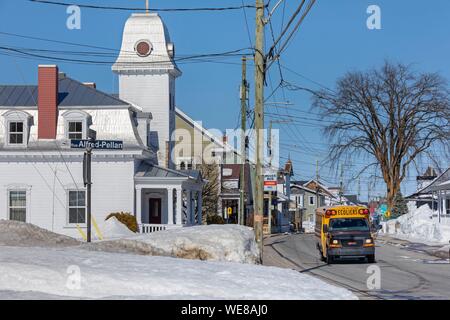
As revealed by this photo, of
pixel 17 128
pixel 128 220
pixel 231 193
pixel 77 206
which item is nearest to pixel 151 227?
pixel 128 220

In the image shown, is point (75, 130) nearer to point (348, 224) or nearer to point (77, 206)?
point (77, 206)

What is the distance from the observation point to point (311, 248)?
155 ft

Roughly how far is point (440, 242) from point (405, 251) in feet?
21.6

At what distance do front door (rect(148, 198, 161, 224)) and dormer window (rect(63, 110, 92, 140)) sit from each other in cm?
595

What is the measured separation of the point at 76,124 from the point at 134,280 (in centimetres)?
3286

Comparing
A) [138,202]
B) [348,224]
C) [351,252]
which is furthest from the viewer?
[138,202]

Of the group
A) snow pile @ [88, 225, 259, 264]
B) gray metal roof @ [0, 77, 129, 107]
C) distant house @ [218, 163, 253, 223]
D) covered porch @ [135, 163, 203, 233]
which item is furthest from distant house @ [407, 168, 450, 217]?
snow pile @ [88, 225, 259, 264]

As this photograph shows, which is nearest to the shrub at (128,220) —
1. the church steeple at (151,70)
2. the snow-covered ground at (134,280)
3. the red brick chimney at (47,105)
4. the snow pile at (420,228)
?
the red brick chimney at (47,105)

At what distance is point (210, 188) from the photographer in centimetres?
6588

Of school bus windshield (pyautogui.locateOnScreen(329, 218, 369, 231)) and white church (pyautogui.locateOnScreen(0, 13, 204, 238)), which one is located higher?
white church (pyautogui.locateOnScreen(0, 13, 204, 238))

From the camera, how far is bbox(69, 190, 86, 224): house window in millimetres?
44344

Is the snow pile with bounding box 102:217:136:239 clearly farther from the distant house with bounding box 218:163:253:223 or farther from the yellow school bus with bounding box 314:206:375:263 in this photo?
the distant house with bounding box 218:163:253:223

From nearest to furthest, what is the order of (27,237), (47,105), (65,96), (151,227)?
(27,237)
(151,227)
(47,105)
(65,96)
